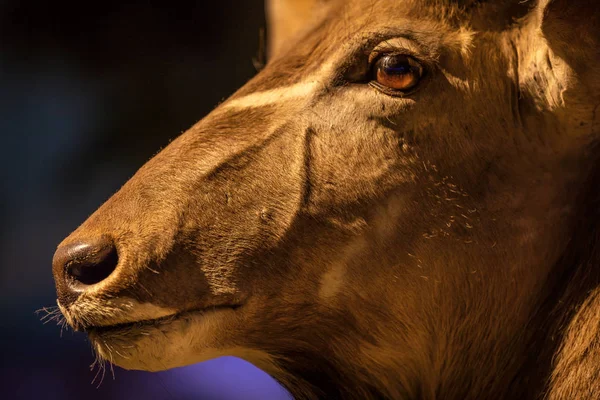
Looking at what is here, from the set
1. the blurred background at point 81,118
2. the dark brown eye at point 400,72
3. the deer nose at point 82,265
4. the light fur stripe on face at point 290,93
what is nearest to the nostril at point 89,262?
the deer nose at point 82,265

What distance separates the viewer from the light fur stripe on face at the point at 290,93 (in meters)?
1.43

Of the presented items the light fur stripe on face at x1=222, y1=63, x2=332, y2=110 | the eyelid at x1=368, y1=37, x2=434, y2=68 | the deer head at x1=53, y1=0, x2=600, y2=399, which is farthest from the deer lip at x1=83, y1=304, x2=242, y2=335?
the eyelid at x1=368, y1=37, x2=434, y2=68

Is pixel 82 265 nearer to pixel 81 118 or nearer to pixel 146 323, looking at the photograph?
pixel 146 323

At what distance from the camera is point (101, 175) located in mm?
3482

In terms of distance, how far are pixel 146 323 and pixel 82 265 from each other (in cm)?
15

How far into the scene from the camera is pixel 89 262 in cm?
130

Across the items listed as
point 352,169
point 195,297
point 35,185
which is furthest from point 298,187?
point 35,185

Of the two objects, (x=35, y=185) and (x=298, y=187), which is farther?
(x=35, y=185)

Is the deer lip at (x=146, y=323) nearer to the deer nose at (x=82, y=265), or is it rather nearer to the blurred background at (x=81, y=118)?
the deer nose at (x=82, y=265)

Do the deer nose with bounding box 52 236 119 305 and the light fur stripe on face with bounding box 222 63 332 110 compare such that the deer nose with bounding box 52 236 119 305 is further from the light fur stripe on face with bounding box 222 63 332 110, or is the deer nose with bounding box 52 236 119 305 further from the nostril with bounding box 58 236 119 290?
the light fur stripe on face with bounding box 222 63 332 110

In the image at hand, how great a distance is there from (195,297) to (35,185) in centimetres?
214

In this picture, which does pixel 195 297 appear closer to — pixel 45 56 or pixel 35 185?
pixel 35 185

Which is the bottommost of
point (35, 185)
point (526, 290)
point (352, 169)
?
point (526, 290)

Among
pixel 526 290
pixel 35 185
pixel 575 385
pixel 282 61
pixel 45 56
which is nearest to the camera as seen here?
pixel 575 385
